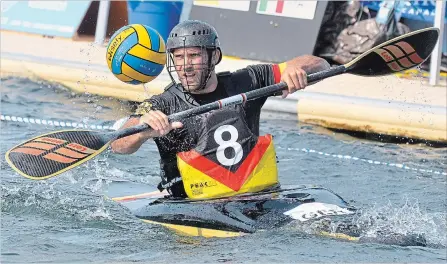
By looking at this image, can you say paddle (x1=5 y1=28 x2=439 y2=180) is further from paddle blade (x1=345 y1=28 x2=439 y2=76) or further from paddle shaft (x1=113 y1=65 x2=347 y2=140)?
paddle blade (x1=345 y1=28 x2=439 y2=76)

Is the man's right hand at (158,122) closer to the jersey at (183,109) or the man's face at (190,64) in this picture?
the jersey at (183,109)

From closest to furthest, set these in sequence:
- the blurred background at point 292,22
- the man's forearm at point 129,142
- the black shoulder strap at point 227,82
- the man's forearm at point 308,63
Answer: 1. the man's forearm at point 129,142
2. the black shoulder strap at point 227,82
3. the man's forearm at point 308,63
4. the blurred background at point 292,22

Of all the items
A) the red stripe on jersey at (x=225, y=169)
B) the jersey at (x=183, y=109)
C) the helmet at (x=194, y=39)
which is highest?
the helmet at (x=194, y=39)

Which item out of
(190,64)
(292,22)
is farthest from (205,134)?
(292,22)

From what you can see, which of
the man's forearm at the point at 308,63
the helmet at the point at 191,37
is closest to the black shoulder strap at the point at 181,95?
the helmet at the point at 191,37

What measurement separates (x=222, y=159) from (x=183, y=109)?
35 centimetres

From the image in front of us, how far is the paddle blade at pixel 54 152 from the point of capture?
4270 mm

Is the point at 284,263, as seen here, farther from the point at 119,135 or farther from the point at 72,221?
the point at 72,221

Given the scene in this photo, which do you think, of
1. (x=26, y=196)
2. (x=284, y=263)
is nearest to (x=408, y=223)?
(x=284, y=263)

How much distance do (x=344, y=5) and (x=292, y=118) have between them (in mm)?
2096

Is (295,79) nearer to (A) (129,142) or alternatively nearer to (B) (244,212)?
(B) (244,212)

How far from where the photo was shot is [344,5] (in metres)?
9.99

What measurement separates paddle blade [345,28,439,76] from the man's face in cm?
106

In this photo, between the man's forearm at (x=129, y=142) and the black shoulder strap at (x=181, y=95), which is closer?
the man's forearm at (x=129, y=142)
